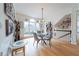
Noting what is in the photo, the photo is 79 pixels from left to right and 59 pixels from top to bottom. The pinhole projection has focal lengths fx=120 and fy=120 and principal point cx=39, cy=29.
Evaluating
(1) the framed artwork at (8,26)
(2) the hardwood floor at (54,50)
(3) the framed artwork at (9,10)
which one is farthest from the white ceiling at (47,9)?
(2) the hardwood floor at (54,50)

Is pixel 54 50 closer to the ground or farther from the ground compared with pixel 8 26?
closer to the ground

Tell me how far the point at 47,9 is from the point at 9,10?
2.36 ft

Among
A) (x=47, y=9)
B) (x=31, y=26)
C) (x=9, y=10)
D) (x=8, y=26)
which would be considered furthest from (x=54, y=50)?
(x=9, y=10)

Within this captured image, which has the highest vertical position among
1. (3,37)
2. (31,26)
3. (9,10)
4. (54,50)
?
(9,10)

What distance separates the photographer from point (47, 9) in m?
2.33

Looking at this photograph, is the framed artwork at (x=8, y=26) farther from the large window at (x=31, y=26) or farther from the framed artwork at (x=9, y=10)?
the large window at (x=31, y=26)

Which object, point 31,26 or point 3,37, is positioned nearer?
point 3,37

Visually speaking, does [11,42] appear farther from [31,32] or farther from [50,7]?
[50,7]

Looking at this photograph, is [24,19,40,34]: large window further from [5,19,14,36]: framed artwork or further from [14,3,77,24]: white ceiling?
[5,19,14,36]: framed artwork

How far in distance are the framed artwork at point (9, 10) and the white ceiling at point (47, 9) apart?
3.3 inches

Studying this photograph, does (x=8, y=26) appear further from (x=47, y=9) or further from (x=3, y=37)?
(x=47, y=9)

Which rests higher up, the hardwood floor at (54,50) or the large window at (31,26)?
the large window at (31,26)

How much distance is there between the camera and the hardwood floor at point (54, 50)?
91.7 inches

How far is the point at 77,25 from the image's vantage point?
2.40 meters
